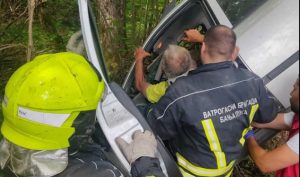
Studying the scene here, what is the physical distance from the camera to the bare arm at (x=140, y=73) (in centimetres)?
376

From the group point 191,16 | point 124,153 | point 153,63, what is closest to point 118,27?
point 153,63

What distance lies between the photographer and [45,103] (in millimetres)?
1965

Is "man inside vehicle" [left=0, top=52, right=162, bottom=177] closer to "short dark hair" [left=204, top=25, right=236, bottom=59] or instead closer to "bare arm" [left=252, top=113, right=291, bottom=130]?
"short dark hair" [left=204, top=25, right=236, bottom=59]

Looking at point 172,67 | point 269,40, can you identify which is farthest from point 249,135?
point 172,67

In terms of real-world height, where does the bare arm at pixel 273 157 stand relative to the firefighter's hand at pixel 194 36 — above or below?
below

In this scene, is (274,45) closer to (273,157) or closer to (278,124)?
(278,124)

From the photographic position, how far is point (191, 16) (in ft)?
12.8

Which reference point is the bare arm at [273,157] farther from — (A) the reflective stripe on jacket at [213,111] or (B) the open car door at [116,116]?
(B) the open car door at [116,116]

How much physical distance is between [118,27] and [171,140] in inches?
89.3

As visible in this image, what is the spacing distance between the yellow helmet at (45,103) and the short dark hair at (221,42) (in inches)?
33.2

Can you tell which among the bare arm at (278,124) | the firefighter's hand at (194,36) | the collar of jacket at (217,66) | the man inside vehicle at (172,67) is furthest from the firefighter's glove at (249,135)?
the firefighter's hand at (194,36)

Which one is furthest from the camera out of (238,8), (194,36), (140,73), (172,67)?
(140,73)

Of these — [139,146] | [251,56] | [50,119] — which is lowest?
[139,146]

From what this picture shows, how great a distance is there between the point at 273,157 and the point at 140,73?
5.61 ft
